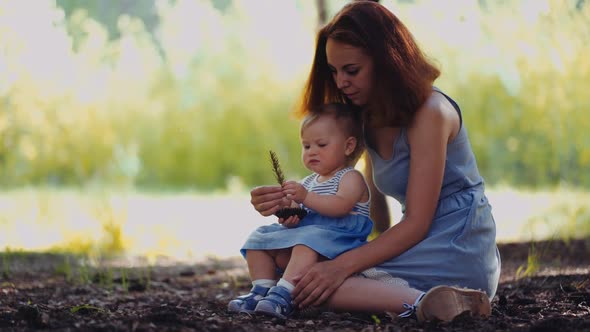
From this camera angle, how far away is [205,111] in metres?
9.98

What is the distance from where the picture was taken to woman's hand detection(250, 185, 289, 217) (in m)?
2.73

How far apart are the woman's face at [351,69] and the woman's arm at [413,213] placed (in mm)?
208

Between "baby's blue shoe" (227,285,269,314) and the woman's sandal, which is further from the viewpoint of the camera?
"baby's blue shoe" (227,285,269,314)

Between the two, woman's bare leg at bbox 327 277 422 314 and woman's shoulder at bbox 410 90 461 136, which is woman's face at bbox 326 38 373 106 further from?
woman's bare leg at bbox 327 277 422 314

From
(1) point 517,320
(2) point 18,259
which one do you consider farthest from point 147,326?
(2) point 18,259

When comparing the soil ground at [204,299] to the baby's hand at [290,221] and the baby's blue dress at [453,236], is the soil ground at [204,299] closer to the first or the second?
the baby's blue dress at [453,236]

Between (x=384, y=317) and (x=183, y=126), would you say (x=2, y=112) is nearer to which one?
(x=183, y=126)

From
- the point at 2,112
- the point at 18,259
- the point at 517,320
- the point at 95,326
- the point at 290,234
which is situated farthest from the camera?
the point at 2,112

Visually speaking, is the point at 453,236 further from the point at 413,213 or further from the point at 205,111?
the point at 205,111

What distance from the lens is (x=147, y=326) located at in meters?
2.29

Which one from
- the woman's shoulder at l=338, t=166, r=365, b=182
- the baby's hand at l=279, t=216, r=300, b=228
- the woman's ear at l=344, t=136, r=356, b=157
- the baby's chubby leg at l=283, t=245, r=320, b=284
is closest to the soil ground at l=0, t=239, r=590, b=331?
the baby's chubby leg at l=283, t=245, r=320, b=284

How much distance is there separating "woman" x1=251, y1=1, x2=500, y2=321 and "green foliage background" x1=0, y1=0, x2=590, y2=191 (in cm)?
319

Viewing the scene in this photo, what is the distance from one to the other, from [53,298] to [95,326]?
114cm

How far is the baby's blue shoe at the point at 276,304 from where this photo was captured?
2.62 meters
